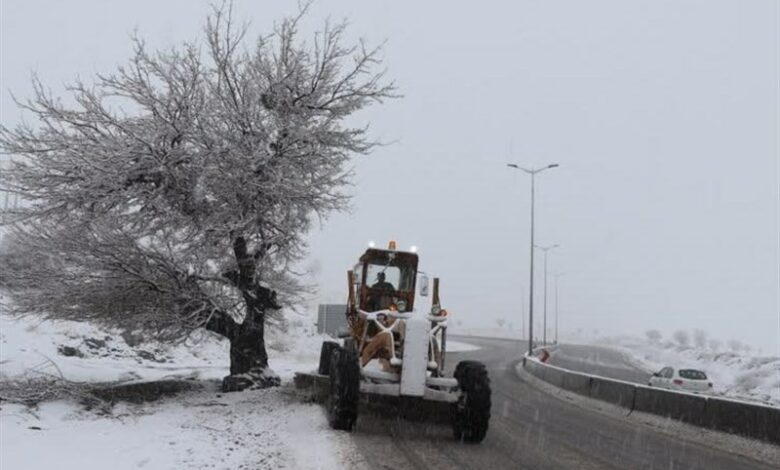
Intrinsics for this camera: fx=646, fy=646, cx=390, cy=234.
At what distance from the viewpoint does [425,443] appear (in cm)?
1020

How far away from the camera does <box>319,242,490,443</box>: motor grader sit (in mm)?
10148

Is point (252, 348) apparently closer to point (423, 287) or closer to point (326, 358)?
point (326, 358)

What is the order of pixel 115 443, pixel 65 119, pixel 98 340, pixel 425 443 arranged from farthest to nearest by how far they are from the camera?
1. pixel 98 340
2. pixel 65 119
3. pixel 425 443
4. pixel 115 443

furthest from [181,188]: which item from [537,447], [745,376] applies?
[745,376]

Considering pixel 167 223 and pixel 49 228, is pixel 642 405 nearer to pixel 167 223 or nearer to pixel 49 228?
pixel 167 223

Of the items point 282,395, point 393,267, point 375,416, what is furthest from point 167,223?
point 375,416

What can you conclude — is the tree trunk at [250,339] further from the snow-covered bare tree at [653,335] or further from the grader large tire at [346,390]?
the snow-covered bare tree at [653,335]

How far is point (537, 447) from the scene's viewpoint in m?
10.4

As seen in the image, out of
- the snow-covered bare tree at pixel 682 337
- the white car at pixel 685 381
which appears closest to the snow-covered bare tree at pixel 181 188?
the white car at pixel 685 381

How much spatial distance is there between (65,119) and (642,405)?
14.3 meters

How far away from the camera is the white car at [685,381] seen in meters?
24.0

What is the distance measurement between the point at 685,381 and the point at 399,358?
1756 cm

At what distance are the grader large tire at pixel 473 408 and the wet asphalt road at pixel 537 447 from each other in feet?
0.66

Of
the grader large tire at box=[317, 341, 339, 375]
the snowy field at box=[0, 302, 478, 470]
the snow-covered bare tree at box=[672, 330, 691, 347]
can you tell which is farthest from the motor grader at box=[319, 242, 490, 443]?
the snow-covered bare tree at box=[672, 330, 691, 347]
